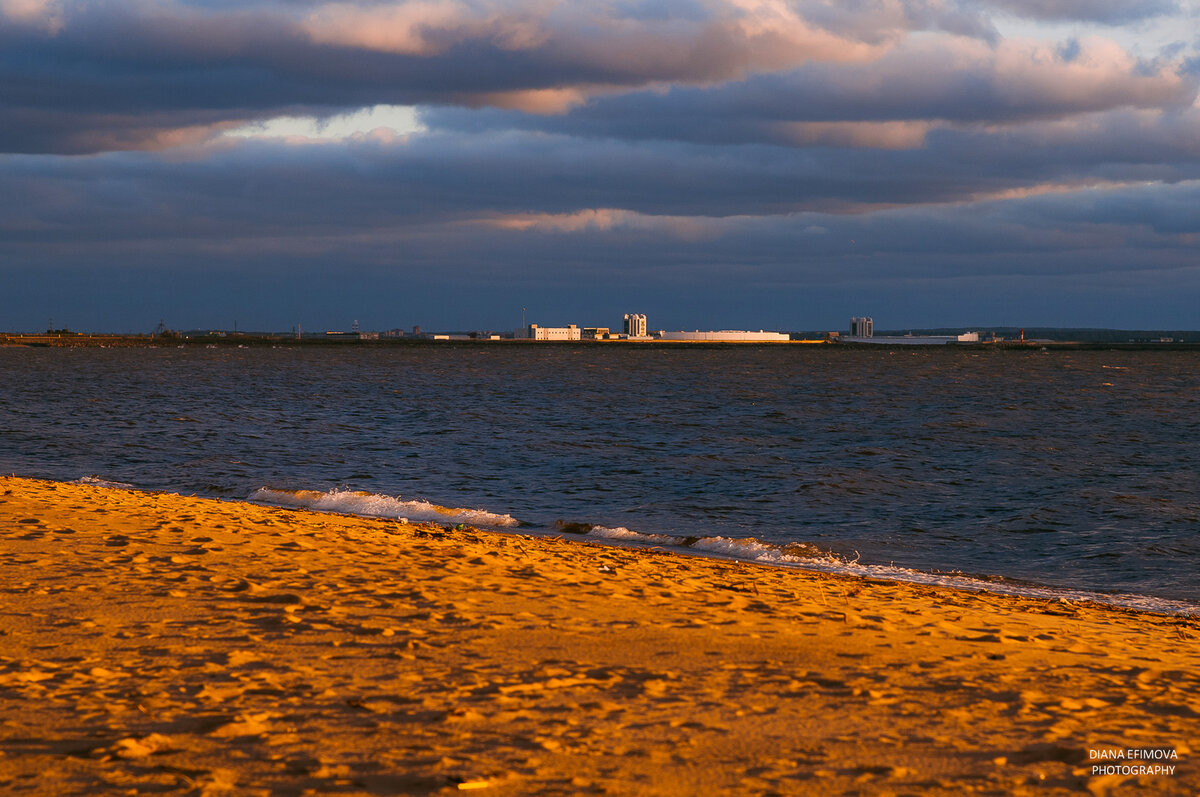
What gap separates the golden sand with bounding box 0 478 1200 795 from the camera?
7223 millimetres

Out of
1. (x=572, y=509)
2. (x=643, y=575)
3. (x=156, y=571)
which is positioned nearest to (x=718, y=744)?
(x=643, y=575)

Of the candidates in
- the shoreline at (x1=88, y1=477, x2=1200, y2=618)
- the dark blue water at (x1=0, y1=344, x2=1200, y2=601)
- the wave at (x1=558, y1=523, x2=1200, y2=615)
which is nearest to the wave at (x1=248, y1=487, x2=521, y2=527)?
the shoreline at (x1=88, y1=477, x2=1200, y2=618)

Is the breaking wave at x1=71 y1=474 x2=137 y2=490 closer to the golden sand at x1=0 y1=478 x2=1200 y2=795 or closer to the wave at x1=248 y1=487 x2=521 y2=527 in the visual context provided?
the wave at x1=248 y1=487 x2=521 y2=527

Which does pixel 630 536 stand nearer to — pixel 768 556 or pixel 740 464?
pixel 768 556

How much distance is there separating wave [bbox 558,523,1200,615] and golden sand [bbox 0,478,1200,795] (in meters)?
2.10

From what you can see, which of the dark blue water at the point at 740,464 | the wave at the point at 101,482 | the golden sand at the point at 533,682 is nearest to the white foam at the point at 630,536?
the dark blue water at the point at 740,464

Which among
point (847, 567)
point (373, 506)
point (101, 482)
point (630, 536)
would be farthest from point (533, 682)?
point (101, 482)

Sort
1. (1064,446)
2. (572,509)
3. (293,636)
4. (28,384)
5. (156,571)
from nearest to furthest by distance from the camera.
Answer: (293,636) < (156,571) < (572,509) < (1064,446) < (28,384)

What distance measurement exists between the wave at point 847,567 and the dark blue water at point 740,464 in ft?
2.37

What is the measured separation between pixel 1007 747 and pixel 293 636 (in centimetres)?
681

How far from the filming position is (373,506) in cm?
2536

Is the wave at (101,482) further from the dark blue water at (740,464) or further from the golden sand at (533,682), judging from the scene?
the golden sand at (533,682)

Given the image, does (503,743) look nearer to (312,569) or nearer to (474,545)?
(312,569)

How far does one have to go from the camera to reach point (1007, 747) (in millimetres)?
7938
